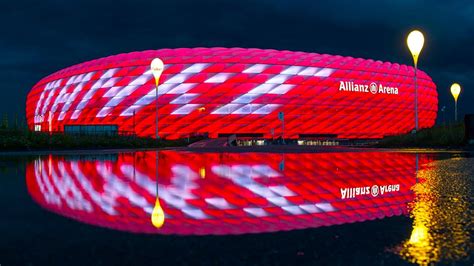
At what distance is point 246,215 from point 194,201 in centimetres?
134

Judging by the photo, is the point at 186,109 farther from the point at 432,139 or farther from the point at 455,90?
the point at 432,139

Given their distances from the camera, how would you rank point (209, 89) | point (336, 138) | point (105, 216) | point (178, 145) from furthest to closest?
point (336, 138)
point (209, 89)
point (178, 145)
point (105, 216)

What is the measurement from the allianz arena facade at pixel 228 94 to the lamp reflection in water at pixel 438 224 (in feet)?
141

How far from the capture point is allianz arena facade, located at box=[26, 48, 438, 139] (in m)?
53.3

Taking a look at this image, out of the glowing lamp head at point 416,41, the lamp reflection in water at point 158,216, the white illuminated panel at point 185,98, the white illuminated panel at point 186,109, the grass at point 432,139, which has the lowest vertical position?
the lamp reflection in water at point 158,216

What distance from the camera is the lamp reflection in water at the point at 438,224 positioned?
Result: 340 centimetres

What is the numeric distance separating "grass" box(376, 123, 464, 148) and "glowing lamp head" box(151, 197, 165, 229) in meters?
22.0

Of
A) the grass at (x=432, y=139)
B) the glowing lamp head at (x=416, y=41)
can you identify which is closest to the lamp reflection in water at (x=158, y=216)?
the grass at (x=432, y=139)

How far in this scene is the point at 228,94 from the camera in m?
53.2

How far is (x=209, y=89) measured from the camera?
53.0 metres

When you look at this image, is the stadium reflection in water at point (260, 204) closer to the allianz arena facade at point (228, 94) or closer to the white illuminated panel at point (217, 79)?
the allianz arena facade at point (228, 94)

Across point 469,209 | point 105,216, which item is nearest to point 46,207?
point 105,216

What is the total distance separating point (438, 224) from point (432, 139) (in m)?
23.1

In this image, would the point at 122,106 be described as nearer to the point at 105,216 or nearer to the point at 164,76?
the point at 164,76
